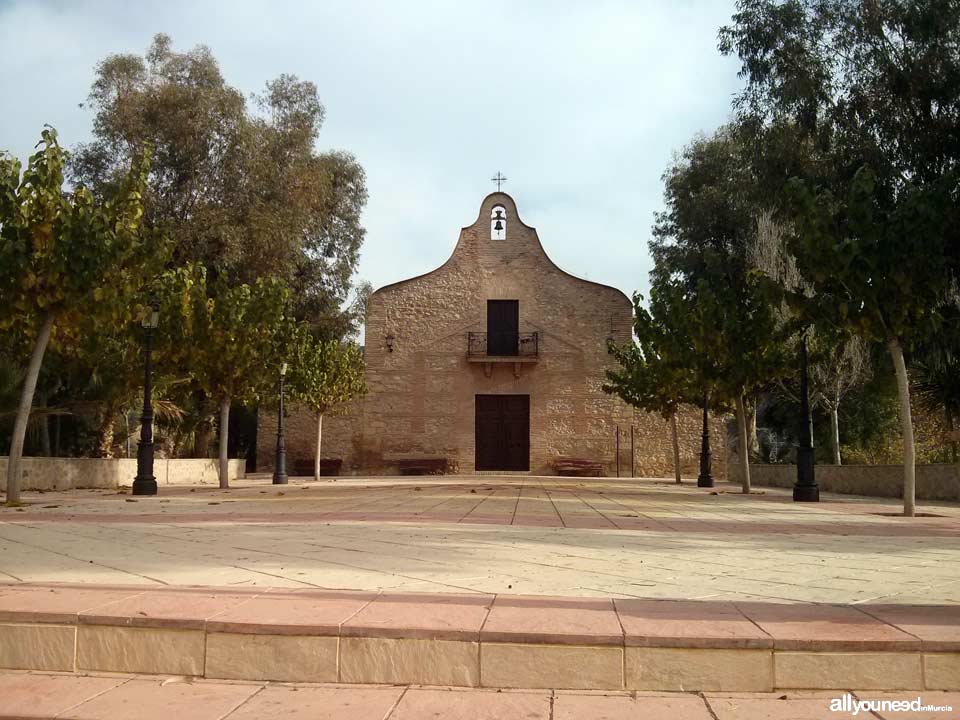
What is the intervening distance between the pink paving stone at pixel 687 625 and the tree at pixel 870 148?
888 cm

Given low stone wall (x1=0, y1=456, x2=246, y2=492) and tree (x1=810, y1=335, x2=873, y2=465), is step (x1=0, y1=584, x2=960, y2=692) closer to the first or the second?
low stone wall (x1=0, y1=456, x2=246, y2=492)

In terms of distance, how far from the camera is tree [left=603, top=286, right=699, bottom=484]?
20.8m

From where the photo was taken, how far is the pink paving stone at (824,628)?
12.3 feet

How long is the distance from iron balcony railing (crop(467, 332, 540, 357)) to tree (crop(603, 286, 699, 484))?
15.7 ft

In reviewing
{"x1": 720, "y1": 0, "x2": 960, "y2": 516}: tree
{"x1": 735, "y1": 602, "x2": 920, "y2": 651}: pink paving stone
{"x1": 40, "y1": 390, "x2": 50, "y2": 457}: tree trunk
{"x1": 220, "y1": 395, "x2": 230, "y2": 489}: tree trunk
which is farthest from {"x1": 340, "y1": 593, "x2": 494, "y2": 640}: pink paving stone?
{"x1": 40, "y1": 390, "x2": 50, "y2": 457}: tree trunk

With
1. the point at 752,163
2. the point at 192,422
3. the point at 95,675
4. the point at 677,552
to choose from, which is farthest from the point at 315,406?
the point at 95,675

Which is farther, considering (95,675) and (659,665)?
(95,675)

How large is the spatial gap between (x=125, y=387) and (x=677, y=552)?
1638 centimetres

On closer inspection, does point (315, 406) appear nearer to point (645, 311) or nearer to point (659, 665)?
point (645, 311)

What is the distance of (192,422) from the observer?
29453 millimetres

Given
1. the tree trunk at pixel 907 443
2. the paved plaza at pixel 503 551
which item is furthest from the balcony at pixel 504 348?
the tree trunk at pixel 907 443

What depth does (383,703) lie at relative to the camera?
362 centimetres

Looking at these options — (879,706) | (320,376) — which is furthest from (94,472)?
(879,706)

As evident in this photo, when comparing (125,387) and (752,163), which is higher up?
(752,163)
